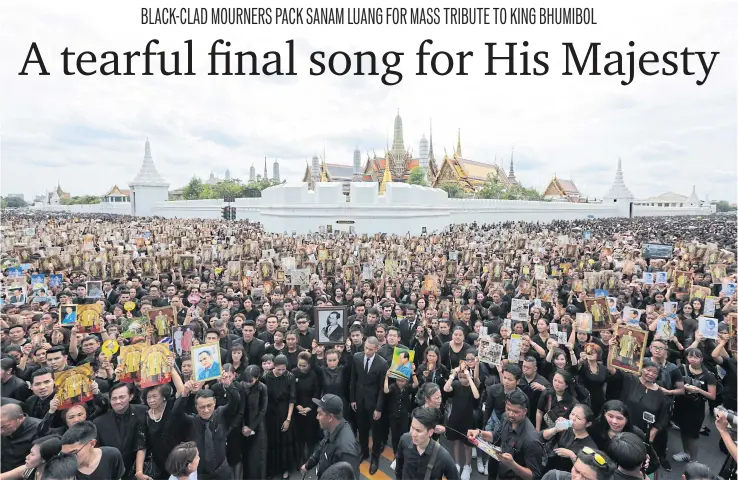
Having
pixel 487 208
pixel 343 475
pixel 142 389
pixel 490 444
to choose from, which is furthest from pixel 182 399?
pixel 487 208

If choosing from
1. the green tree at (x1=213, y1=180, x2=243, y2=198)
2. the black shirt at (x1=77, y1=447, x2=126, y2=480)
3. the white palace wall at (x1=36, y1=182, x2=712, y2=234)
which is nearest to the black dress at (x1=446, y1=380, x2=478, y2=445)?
the black shirt at (x1=77, y1=447, x2=126, y2=480)

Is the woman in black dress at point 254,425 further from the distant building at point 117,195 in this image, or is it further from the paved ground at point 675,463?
the distant building at point 117,195

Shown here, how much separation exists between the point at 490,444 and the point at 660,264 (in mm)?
11281

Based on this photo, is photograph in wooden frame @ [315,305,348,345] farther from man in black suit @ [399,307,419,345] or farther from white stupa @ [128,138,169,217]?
white stupa @ [128,138,169,217]

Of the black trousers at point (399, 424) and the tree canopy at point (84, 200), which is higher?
the tree canopy at point (84, 200)

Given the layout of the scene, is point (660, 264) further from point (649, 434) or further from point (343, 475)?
point (343, 475)

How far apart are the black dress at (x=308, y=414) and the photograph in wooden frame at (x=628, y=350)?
3.39 metres

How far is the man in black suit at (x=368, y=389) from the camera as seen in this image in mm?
5297

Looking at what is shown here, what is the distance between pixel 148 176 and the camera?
48.1m

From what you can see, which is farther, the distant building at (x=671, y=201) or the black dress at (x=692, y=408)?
the distant building at (x=671, y=201)

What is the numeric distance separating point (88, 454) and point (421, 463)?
246 centimetres

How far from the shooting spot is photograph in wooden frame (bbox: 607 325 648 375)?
4852 mm

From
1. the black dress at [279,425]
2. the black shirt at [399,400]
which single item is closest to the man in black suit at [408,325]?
the black shirt at [399,400]

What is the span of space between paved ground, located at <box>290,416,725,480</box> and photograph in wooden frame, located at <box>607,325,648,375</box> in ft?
3.74
